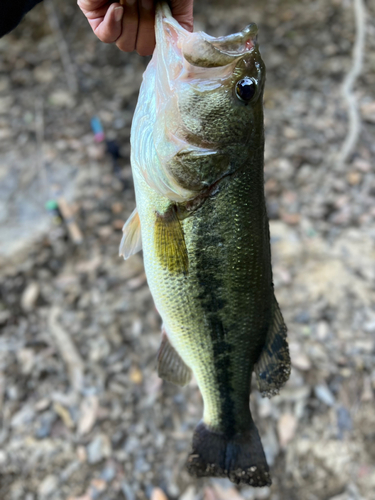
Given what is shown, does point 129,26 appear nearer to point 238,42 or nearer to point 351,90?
point 238,42

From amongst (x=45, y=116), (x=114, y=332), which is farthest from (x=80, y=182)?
(x=114, y=332)

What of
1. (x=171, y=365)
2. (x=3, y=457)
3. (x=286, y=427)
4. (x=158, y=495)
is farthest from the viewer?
(x=286, y=427)

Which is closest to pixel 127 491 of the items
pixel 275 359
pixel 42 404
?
pixel 42 404

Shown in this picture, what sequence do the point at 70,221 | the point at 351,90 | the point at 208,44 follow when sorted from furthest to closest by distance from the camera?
the point at 351,90 → the point at 70,221 → the point at 208,44

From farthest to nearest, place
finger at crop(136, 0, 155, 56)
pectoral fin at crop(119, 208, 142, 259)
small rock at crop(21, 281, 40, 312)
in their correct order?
small rock at crop(21, 281, 40, 312) < pectoral fin at crop(119, 208, 142, 259) < finger at crop(136, 0, 155, 56)

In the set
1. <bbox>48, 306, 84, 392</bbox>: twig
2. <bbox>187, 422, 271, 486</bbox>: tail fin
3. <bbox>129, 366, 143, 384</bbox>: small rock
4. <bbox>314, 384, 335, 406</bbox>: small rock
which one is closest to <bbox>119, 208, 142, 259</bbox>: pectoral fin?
<bbox>187, 422, 271, 486</bbox>: tail fin

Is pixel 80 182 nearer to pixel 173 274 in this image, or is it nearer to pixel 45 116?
pixel 45 116

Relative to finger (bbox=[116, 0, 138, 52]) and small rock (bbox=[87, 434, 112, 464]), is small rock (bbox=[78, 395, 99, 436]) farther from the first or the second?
finger (bbox=[116, 0, 138, 52])
